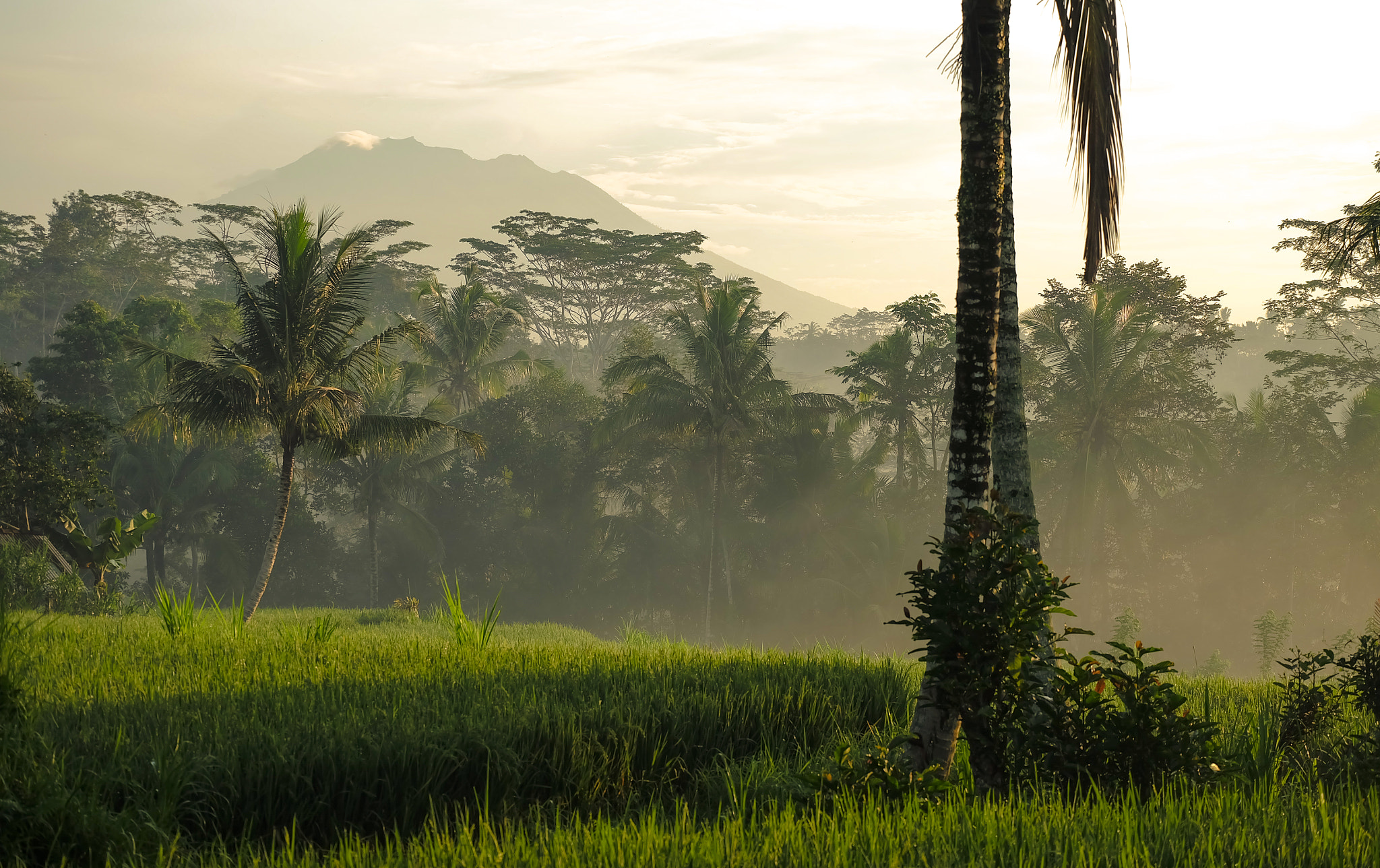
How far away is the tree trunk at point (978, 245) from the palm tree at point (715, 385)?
856 inches

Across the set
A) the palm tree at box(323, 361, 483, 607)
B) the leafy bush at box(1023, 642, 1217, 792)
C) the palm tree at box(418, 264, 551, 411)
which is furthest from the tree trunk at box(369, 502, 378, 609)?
the leafy bush at box(1023, 642, 1217, 792)

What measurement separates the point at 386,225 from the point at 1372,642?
137 feet

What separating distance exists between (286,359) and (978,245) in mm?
13954

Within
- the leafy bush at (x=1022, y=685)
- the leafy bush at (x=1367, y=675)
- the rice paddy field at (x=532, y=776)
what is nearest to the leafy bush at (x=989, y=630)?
the leafy bush at (x=1022, y=685)

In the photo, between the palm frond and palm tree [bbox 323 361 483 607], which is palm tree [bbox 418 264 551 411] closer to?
palm tree [bbox 323 361 483 607]

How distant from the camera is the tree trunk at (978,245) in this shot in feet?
17.1

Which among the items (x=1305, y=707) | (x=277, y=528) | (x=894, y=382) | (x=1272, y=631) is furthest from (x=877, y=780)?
(x=894, y=382)

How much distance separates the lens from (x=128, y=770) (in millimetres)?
4344

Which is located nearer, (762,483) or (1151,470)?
(1151,470)

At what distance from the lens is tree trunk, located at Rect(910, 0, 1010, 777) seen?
520 centimetres

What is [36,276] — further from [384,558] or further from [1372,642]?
[1372,642]

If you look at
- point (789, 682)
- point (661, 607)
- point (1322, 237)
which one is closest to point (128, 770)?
point (789, 682)

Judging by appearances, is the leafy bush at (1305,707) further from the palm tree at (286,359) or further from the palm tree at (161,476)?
the palm tree at (161,476)

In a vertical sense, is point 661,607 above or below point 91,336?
below
